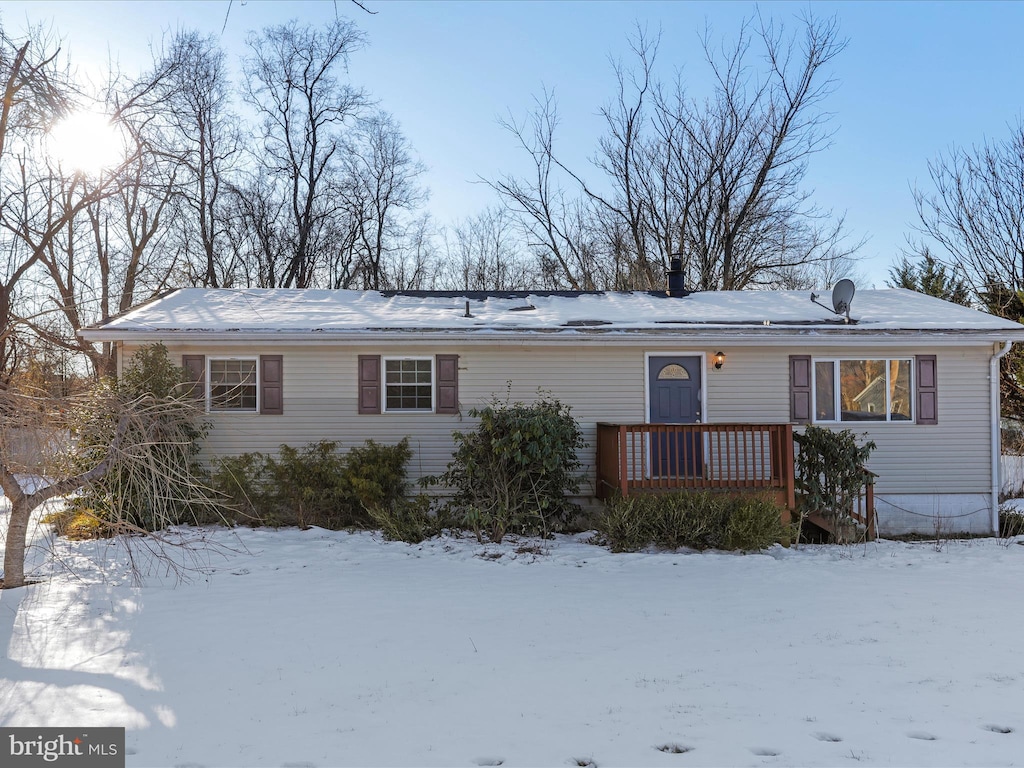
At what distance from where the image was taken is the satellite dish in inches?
393

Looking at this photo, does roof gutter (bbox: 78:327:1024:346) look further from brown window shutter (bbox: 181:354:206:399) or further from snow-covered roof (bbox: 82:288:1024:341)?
brown window shutter (bbox: 181:354:206:399)

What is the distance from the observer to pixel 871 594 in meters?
6.26

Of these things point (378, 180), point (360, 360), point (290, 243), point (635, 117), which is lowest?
point (360, 360)

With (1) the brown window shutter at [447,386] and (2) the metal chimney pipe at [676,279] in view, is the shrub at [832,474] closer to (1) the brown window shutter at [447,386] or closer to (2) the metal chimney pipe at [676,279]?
(2) the metal chimney pipe at [676,279]

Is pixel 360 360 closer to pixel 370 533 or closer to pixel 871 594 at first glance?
pixel 370 533

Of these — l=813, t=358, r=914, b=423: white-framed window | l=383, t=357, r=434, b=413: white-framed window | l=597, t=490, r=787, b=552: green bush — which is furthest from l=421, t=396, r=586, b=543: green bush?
l=813, t=358, r=914, b=423: white-framed window

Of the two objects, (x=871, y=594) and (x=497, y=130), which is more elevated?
(x=497, y=130)

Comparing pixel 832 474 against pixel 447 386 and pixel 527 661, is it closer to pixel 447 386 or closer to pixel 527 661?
pixel 447 386

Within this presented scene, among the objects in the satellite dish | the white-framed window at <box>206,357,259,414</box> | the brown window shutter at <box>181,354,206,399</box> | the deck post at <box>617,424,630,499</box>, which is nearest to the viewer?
the deck post at <box>617,424,630,499</box>

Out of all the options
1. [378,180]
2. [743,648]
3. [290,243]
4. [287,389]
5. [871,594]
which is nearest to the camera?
[743,648]

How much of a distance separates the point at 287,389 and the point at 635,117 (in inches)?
670

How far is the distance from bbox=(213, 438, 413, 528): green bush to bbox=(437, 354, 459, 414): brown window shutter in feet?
2.57

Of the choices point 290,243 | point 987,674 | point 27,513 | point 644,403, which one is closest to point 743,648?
point 987,674

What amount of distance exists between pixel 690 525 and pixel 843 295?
467 cm
